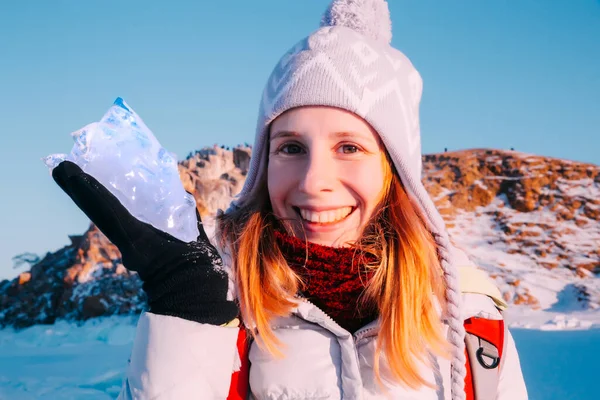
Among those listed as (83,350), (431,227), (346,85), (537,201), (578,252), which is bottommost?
(83,350)

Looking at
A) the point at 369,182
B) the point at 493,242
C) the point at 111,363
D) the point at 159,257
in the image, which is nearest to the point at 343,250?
the point at 369,182

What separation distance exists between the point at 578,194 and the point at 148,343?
14.5 m

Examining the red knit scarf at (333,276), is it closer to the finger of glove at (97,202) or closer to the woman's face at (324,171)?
the woman's face at (324,171)

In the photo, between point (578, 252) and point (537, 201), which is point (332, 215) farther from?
point (537, 201)

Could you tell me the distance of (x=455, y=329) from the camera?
1851mm

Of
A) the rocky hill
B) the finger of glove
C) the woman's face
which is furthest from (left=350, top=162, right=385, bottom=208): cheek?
the rocky hill

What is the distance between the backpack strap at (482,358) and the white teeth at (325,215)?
62 cm

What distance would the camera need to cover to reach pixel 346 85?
183 cm

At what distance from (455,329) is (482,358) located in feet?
0.55

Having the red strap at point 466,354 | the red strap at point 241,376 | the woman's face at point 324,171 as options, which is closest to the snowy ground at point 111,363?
the red strap at point 466,354

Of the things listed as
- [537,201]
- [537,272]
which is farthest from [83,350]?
[537,201]

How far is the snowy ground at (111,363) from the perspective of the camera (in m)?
4.86

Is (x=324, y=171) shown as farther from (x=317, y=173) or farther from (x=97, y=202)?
(x=97, y=202)

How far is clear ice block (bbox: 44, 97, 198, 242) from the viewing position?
4.40 feet
